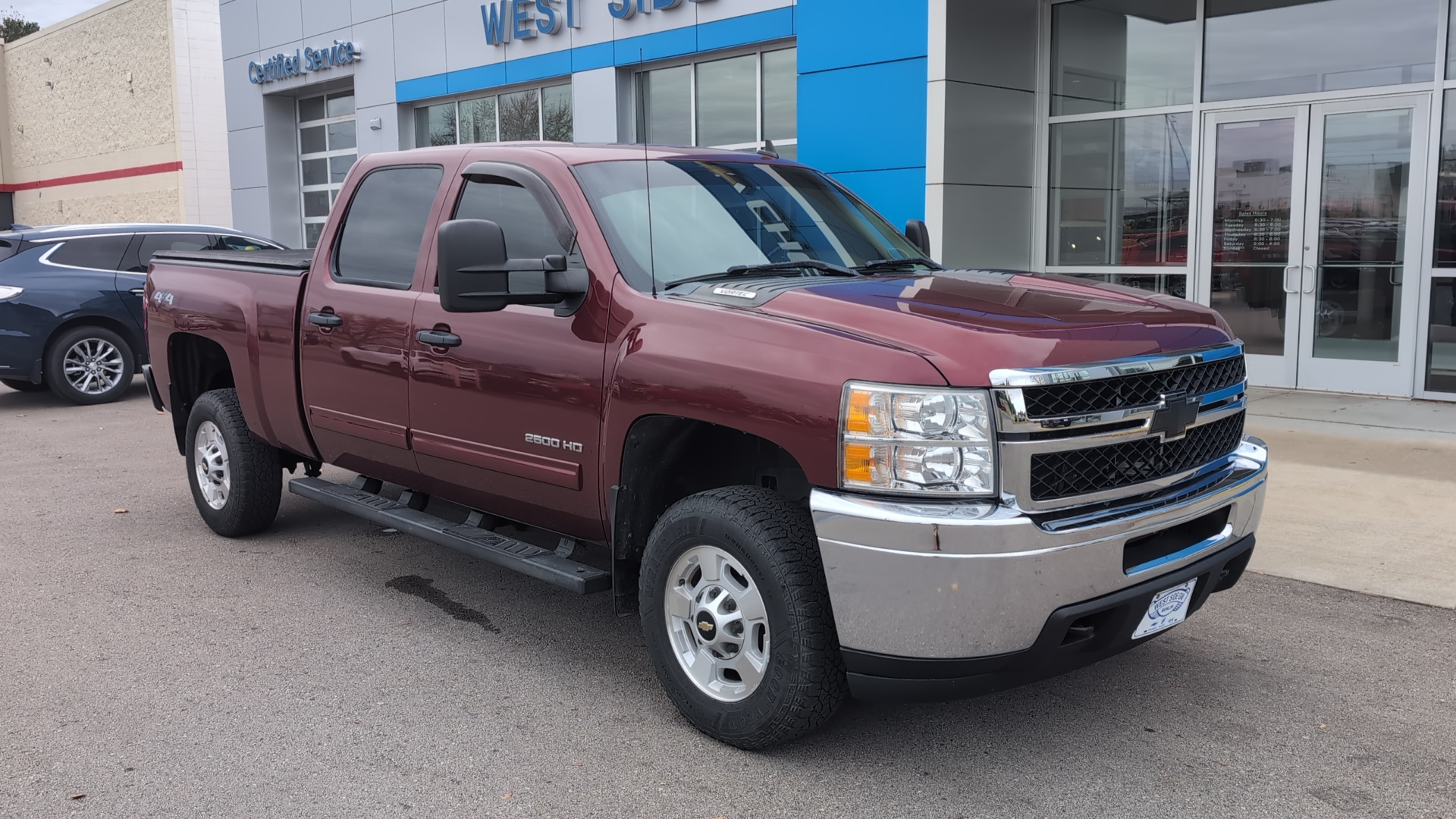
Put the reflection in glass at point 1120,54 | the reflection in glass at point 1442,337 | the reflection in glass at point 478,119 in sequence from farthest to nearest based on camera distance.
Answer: the reflection in glass at point 478,119 → the reflection in glass at point 1120,54 → the reflection in glass at point 1442,337

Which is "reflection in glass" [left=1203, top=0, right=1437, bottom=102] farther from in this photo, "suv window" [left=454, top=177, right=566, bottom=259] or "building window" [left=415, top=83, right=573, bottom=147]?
"building window" [left=415, top=83, right=573, bottom=147]

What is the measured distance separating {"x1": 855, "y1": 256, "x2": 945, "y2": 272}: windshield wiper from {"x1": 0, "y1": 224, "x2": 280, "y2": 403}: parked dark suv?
29.2 feet

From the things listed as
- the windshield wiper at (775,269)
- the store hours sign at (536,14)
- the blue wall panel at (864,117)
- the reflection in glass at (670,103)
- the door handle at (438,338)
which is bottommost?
the door handle at (438,338)

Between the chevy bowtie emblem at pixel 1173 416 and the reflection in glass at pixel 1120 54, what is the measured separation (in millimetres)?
Result: 8671

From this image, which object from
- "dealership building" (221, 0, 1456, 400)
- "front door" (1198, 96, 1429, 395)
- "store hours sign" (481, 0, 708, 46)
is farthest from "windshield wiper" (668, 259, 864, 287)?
"store hours sign" (481, 0, 708, 46)

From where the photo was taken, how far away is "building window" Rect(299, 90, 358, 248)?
2139cm

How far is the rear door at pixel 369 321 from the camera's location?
5066 mm

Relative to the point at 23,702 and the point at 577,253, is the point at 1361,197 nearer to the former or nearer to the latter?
the point at 577,253

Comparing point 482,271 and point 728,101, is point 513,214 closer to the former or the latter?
point 482,271

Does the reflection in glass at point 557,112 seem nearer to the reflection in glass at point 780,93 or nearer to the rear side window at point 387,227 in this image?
the reflection in glass at point 780,93

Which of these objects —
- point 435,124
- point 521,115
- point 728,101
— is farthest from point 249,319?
point 435,124

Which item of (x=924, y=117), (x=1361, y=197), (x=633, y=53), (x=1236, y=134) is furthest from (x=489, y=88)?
(x=1361, y=197)

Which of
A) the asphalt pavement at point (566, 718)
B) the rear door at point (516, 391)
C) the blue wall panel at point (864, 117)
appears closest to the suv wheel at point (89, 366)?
the asphalt pavement at point (566, 718)

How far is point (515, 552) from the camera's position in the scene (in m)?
4.56
